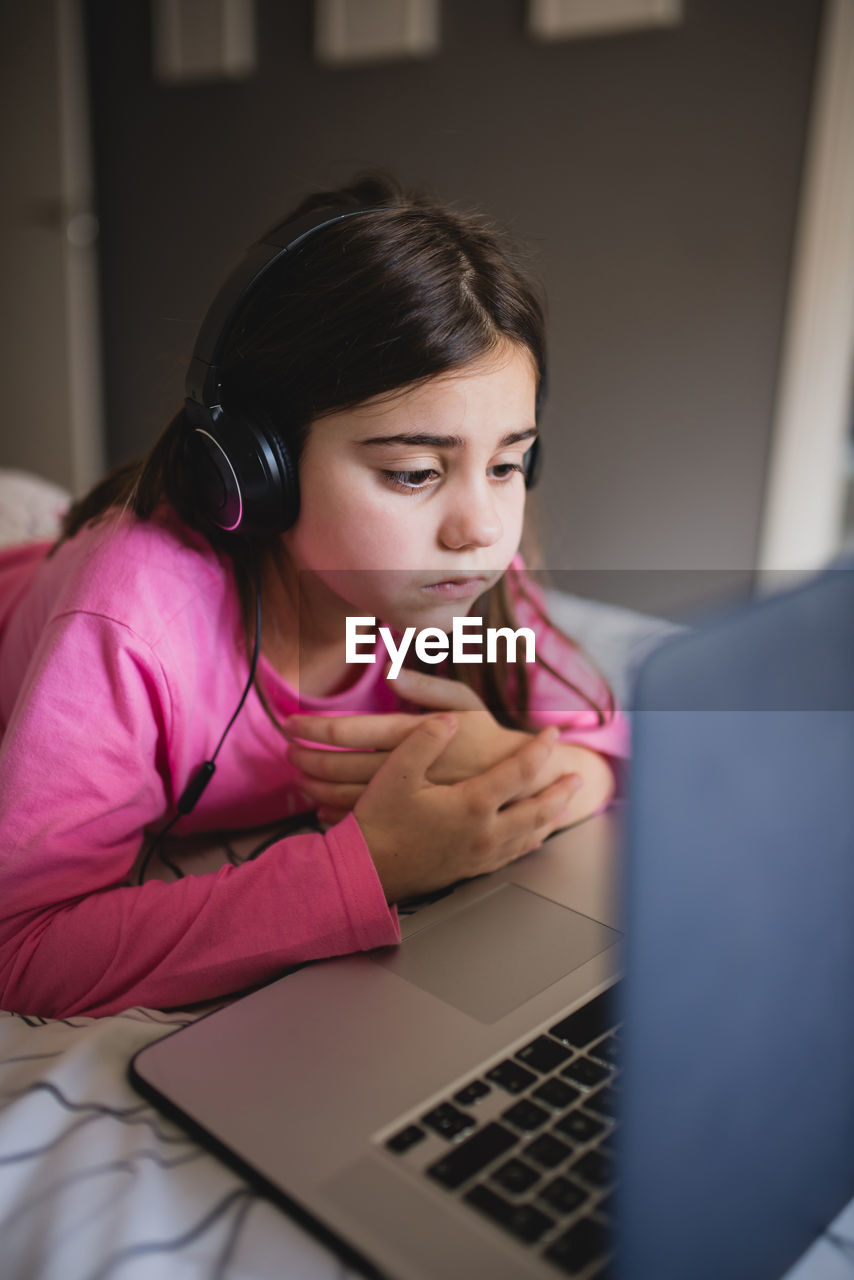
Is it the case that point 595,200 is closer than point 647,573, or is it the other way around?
point 595,200

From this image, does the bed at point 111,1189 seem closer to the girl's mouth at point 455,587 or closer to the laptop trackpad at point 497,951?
the laptop trackpad at point 497,951

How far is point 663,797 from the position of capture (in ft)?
0.86

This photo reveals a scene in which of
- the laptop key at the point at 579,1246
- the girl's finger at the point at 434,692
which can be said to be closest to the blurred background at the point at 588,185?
the girl's finger at the point at 434,692

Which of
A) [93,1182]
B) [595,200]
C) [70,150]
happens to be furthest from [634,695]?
[70,150]

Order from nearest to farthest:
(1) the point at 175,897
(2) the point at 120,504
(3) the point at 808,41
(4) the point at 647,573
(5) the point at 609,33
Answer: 1. (1) the point at 175,897
2. (2) the point at 120,504
3. (3) the point at 808,41
4. (5) the point at 609,33
5. (4) the point at 647,573

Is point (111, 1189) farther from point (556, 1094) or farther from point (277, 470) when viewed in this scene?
point (277, 470)

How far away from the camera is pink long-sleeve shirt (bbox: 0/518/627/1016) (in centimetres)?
58

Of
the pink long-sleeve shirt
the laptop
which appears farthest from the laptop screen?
the pink long-sleeve shirt

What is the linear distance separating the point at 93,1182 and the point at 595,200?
204 cm

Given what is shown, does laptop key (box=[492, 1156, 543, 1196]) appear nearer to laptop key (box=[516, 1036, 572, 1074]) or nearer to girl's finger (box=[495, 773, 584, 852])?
laptop key (box=[516, 1036, 572, 1074])

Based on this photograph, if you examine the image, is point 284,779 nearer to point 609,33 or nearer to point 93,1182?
point 93,1182

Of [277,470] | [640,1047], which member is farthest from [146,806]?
[640,1047]

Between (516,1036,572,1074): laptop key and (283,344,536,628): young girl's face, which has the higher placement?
(283,344,536,628): young girl's face

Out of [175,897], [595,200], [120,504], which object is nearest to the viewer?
[175,897]
